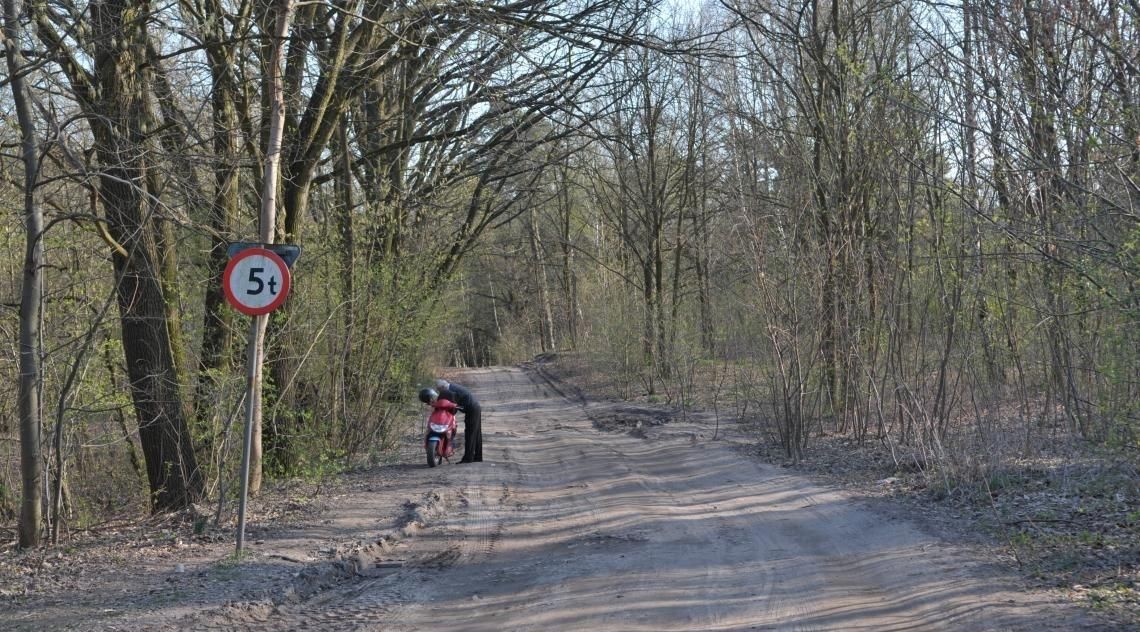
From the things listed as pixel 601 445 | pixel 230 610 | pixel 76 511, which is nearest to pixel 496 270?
pixel 601 445

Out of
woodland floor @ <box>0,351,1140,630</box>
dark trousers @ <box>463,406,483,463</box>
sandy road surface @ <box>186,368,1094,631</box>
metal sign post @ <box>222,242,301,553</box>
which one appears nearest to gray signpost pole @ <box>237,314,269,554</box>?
metal sign post @ <box>222,242,301,553</box>

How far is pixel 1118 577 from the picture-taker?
6957 mm

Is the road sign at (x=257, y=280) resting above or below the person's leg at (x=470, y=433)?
above

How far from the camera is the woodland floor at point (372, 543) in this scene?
6895 mm

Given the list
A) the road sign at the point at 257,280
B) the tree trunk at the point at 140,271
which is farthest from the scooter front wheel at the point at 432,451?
the road sign at the point at 257,280

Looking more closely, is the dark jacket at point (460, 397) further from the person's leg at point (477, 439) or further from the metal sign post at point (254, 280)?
the metal sign post at point (254, 280)

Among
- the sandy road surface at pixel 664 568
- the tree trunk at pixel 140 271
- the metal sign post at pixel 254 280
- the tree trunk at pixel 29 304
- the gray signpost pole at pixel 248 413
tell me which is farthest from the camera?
the tree trunk at pixel 140 271

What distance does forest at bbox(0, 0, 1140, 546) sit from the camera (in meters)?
9.16

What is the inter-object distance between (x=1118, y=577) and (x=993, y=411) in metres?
4.82

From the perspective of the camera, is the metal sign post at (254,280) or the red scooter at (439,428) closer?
the metal sign post at (254,280)

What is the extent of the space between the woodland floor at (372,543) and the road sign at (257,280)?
2.26 metres

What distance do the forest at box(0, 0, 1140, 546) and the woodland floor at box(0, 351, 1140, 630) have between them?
20.7 inches

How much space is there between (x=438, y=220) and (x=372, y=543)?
1111 cm

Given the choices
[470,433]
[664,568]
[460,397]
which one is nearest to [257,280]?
[664,568]
